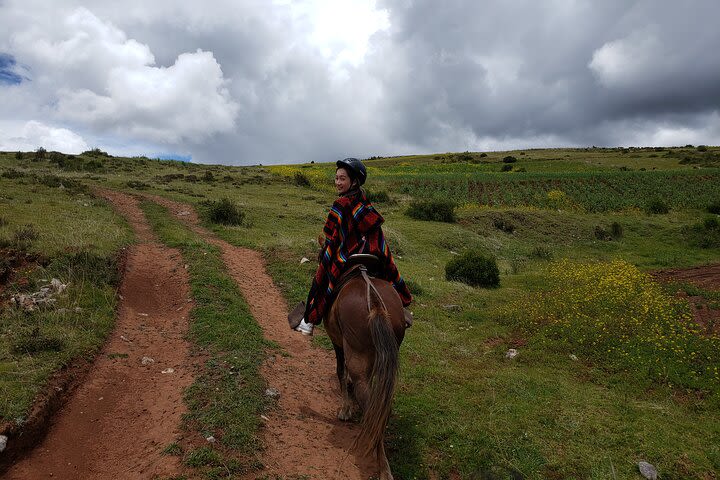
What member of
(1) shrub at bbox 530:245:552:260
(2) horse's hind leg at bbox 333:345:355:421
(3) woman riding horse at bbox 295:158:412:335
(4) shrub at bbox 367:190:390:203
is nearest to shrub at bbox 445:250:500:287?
(1) shrub at bbox 530:245:552:260

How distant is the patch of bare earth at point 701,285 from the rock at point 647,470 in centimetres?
497

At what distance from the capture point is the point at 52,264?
29.1ft

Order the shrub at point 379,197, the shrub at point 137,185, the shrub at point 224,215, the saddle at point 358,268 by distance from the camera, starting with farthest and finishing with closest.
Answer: the shrub at point 379,197, the shrub at point 137,185, the shrub at point 224,215, the saddle at point 358,268

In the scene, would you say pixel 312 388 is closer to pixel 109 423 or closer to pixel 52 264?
pixel 109 423

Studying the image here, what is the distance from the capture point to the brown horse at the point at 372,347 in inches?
162

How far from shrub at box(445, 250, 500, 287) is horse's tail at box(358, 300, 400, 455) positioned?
10.4 metres

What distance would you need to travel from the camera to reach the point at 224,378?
609 cm

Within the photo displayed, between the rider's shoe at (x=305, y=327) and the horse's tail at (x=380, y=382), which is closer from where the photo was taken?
the horse's tail at (x=380, y=382)

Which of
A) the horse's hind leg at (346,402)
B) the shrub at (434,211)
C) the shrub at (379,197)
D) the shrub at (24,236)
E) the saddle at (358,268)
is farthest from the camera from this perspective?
the shrub at (379,197)

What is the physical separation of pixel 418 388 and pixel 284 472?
3030mm

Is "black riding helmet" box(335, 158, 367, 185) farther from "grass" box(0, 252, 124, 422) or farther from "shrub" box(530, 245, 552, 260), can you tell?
"shrub" box(530, 245, 552, 260)

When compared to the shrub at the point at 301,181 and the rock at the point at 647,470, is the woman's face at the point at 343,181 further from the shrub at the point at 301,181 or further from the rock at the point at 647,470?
the shrub at the point at 301,181

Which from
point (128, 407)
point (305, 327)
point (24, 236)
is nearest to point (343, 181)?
point (305, 327)

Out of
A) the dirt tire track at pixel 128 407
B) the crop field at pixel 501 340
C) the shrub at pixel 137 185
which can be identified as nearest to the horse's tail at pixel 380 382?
the crop field at pixel 501 340
